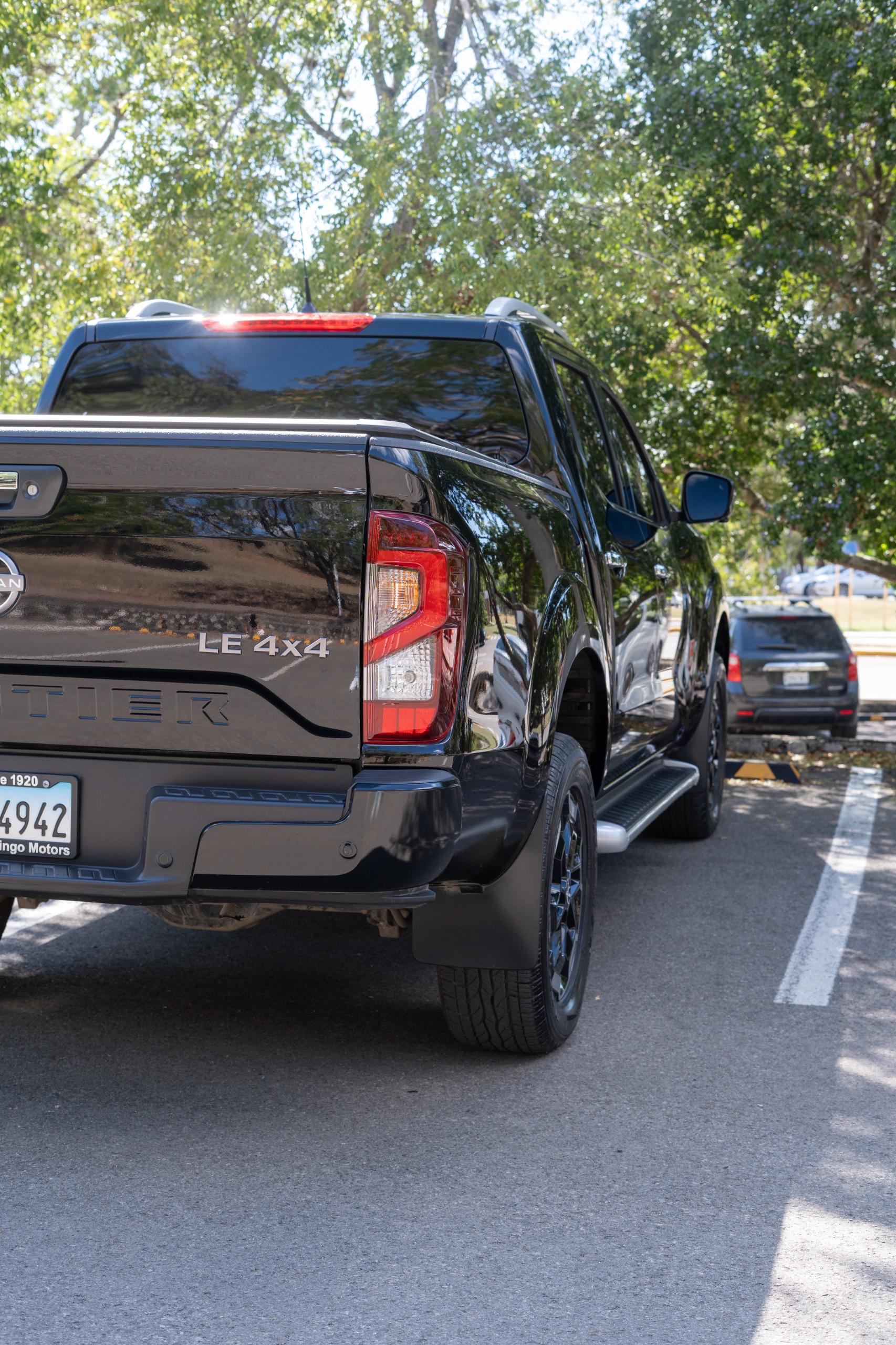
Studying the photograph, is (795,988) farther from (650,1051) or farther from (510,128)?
(510,128)

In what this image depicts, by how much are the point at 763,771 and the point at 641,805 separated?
5.18m

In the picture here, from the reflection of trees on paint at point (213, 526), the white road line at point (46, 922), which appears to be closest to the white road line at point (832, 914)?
the reflection of trees on paint at point (213, 526)

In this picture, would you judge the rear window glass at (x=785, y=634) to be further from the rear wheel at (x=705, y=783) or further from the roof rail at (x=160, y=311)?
the roof rail at (x=160, y=311)

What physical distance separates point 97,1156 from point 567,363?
3414mm

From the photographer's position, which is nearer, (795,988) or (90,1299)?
(90,1299)

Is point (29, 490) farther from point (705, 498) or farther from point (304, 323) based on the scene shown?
point (705, 498)

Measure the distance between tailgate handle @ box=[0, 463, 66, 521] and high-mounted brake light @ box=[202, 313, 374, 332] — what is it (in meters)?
1.63

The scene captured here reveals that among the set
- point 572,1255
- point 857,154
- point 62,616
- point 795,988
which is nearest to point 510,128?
point 857,154

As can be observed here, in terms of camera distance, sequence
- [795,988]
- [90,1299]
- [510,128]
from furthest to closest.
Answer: [510,128] → [795,988] → [90,1299]

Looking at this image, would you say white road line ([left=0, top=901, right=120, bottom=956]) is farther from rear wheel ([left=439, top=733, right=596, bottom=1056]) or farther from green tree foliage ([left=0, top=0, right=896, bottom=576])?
green tree foliage ([left=0, top=0, right=896, bottom=576])

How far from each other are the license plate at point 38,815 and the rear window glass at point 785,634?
1223 centimetres

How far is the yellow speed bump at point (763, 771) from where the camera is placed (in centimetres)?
1065

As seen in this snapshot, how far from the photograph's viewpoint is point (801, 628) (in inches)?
603

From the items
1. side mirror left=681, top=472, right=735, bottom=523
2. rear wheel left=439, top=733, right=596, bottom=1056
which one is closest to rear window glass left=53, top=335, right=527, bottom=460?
rear wheel left=439, top=733, right=596, bottom=1056
